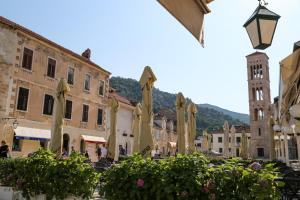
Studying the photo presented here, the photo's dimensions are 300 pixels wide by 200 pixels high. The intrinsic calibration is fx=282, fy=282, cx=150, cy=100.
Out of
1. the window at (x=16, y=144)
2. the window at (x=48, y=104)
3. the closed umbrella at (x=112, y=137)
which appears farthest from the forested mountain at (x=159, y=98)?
the closed umbrella at (x=112, y=137)

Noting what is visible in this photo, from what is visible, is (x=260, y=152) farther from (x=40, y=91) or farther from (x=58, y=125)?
(x=58, y=125)

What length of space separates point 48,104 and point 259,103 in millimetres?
52624

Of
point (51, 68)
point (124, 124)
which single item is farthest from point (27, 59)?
point (124, 124)

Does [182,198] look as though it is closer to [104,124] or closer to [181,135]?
[181,135]

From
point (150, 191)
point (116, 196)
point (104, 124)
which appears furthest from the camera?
point (104, 124)

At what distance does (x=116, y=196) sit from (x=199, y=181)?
128 cm

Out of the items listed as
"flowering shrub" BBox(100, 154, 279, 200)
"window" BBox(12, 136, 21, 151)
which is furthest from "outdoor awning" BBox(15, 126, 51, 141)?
"flowering shrub" BBox(100, 154, 279, 200)

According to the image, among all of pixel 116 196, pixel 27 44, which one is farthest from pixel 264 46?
pixel 27 44

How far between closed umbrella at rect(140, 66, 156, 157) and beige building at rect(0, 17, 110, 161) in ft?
39.8

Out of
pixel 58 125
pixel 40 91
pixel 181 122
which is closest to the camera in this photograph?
pixel 58 125

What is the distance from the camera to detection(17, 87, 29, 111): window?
1989cm

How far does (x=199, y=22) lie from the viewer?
11.2 feet

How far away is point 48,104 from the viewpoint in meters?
22.5

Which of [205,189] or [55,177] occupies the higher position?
[205,189]
